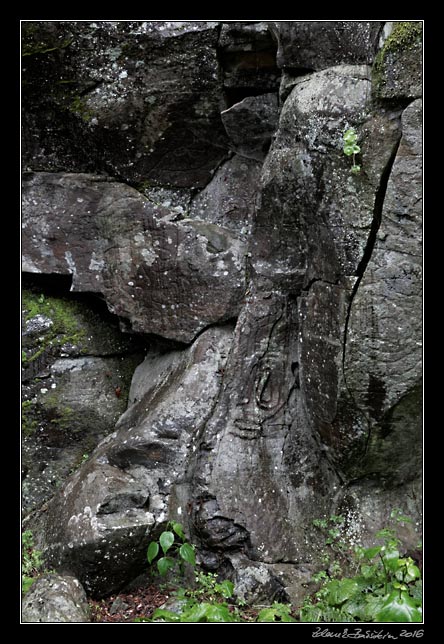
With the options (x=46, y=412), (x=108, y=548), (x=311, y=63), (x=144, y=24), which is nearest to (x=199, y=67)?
(x=144, y=24)

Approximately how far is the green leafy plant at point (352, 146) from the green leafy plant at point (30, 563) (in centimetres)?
329

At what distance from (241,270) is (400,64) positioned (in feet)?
5.86

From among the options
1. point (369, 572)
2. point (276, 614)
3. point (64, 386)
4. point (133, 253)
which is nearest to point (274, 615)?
point (276, 614)

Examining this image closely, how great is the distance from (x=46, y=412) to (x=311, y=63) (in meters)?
3.31

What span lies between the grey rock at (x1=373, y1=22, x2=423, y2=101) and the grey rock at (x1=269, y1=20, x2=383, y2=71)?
131 mm

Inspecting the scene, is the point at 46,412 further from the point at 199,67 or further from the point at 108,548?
the point at 199,67

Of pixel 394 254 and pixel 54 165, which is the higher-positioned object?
pixel 54 165

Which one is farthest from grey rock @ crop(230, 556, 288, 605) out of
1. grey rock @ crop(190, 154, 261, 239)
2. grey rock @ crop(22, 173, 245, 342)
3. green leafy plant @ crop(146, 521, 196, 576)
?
grey rock @ crop(190, 154, 261, 239)

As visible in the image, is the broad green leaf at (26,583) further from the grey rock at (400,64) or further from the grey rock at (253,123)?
the grey rock at (400,64)

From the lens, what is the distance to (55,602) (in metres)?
4.78

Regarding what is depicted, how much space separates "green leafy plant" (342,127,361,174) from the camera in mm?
4871

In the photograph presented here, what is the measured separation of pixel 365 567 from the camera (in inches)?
191

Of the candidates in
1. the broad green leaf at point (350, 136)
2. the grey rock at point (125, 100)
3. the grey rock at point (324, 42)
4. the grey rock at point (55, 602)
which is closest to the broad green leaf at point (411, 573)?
the grey rock at point (55, 602)

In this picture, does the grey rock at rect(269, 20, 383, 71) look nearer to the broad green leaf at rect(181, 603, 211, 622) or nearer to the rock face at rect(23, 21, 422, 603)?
the rock face at rect(23, 21, 422, 603)
